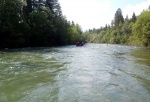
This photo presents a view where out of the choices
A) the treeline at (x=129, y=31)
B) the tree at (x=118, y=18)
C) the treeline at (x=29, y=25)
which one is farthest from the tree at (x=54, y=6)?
the tree at (x=118, y=18)

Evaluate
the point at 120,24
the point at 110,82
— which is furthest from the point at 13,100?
the point at 120,24

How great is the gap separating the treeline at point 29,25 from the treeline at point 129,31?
865 inches

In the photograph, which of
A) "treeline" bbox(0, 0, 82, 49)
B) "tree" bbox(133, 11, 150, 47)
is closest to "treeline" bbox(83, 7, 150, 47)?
"tree" bbox(133, 11, 150, 47)

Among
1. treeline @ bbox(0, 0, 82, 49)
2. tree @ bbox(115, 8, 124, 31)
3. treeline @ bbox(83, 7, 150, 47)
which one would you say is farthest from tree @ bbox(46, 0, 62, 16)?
tree @ bbox(115, 8, 124, 31)

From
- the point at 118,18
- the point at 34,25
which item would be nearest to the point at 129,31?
the point at 118,18

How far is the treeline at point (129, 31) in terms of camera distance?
5375 cm

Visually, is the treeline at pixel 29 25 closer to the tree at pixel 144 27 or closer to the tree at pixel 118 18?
the tree at pixel 144 27

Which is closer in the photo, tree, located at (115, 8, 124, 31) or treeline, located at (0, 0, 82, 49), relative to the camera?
treeline, located at (0, 0, 82, 49)

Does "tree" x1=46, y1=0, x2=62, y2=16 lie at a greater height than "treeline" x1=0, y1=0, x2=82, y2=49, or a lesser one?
greater

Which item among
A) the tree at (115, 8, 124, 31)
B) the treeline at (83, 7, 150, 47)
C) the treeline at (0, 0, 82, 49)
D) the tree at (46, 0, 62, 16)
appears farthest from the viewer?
the tree at (115, 8, 124, 31)

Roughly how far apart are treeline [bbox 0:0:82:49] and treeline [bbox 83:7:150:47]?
2198cm

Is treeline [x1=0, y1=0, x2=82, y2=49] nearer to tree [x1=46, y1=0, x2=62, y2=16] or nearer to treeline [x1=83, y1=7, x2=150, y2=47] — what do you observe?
tree [x1=46, y1=0, x2=62, y2=16]

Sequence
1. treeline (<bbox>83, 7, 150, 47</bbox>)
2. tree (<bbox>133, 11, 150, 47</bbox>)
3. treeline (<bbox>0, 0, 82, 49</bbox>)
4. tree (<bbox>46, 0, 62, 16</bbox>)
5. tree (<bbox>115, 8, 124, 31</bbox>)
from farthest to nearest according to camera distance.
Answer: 1. tree (<bbox>115, 8, 124, 31</bbox>)
2. tree (<bbox>46, 0, 62, 16</bbox>)
3. treeline (<bbox>83, 7, 150, 47</bbox>)
4. tree (<bbox>133, 11, 150, 47</bbox>)
5. treeline (<bbox>0, 0, 82, 49</bbox>)

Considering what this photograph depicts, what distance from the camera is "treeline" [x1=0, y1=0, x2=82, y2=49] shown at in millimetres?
37469
